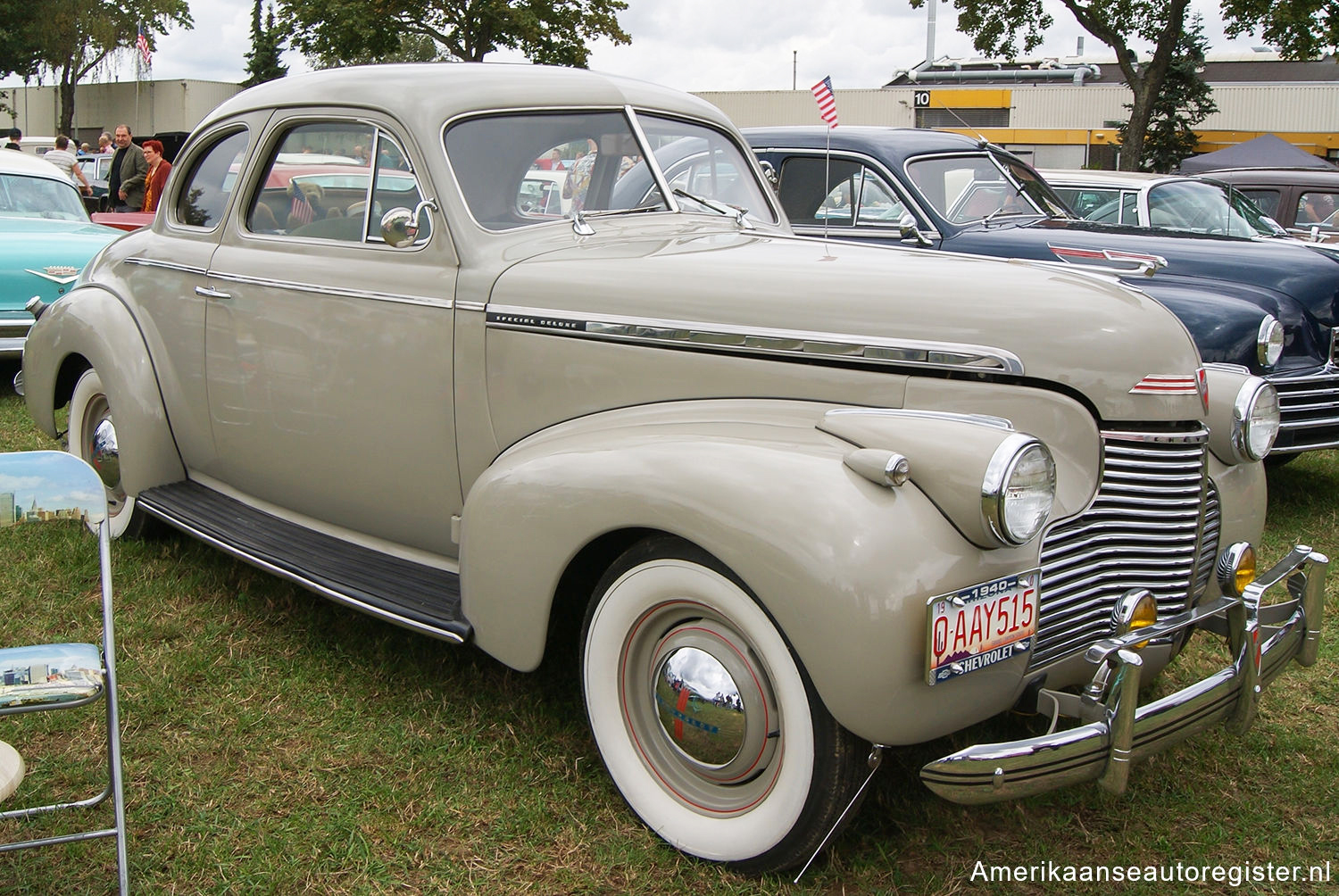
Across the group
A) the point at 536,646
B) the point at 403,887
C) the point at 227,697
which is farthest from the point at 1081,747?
the point at 227,697

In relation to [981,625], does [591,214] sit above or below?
above

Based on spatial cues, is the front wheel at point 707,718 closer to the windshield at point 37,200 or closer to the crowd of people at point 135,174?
the windshield at point 37,200

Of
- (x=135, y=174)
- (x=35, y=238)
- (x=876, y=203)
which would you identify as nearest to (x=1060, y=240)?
(x=876, y=203)

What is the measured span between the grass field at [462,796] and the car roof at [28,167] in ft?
19.7

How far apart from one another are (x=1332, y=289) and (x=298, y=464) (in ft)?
16.7

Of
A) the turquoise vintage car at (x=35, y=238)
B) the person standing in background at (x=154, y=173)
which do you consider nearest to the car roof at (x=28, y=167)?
the turquoise vintage car at (x=35, y=238)

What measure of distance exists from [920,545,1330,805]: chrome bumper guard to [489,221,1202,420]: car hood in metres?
0.48

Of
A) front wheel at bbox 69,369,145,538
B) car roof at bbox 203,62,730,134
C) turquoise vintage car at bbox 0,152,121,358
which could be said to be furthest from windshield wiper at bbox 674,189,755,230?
turquoise vintage car at bbox 0,152,121,358

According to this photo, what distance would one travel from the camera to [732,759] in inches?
96.3

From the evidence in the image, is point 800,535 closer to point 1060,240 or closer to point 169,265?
point 169,265

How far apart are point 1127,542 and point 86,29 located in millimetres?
42202

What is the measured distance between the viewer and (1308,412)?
525 cm

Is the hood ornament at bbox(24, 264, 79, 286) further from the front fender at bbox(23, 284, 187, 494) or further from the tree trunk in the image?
the tree trunk

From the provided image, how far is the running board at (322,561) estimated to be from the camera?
9.78 feet
